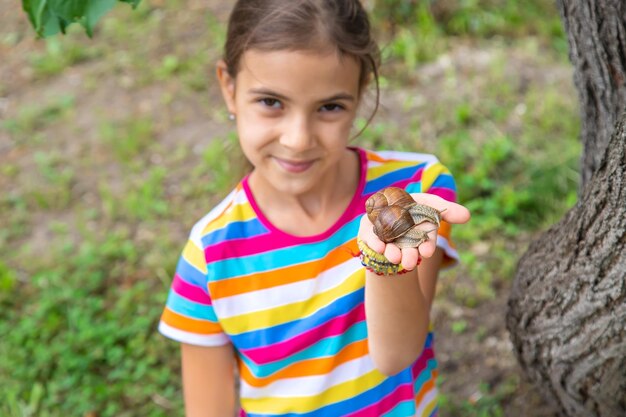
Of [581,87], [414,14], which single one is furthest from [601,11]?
[414,14]

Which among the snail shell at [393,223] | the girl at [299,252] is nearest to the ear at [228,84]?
the girl at [299,252]

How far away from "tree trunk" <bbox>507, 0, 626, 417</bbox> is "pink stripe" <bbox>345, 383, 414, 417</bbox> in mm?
307

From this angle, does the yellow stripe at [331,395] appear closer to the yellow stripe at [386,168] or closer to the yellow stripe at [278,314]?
the yellow stripe at [278,314]

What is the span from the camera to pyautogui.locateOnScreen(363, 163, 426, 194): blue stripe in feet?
6.40

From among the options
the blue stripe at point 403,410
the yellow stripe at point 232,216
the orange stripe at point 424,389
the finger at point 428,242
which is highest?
the finger at point 428,242

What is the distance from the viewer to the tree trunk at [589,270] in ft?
5.50

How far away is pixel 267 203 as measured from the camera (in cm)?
195

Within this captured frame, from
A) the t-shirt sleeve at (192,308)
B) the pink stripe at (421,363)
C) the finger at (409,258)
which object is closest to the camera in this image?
→ the finger at (409,258)

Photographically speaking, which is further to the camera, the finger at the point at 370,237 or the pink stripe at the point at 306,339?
the pink stripe at the point at 306,339

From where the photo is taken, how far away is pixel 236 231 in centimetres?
189

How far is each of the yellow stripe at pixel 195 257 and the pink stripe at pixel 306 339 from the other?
0.75 feet

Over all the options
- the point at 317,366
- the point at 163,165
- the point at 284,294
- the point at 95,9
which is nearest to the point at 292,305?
the point at 284,294

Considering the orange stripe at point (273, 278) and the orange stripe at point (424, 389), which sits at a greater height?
A: the orange stripe at point (273, 278)

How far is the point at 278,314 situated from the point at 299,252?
5.9 inches
